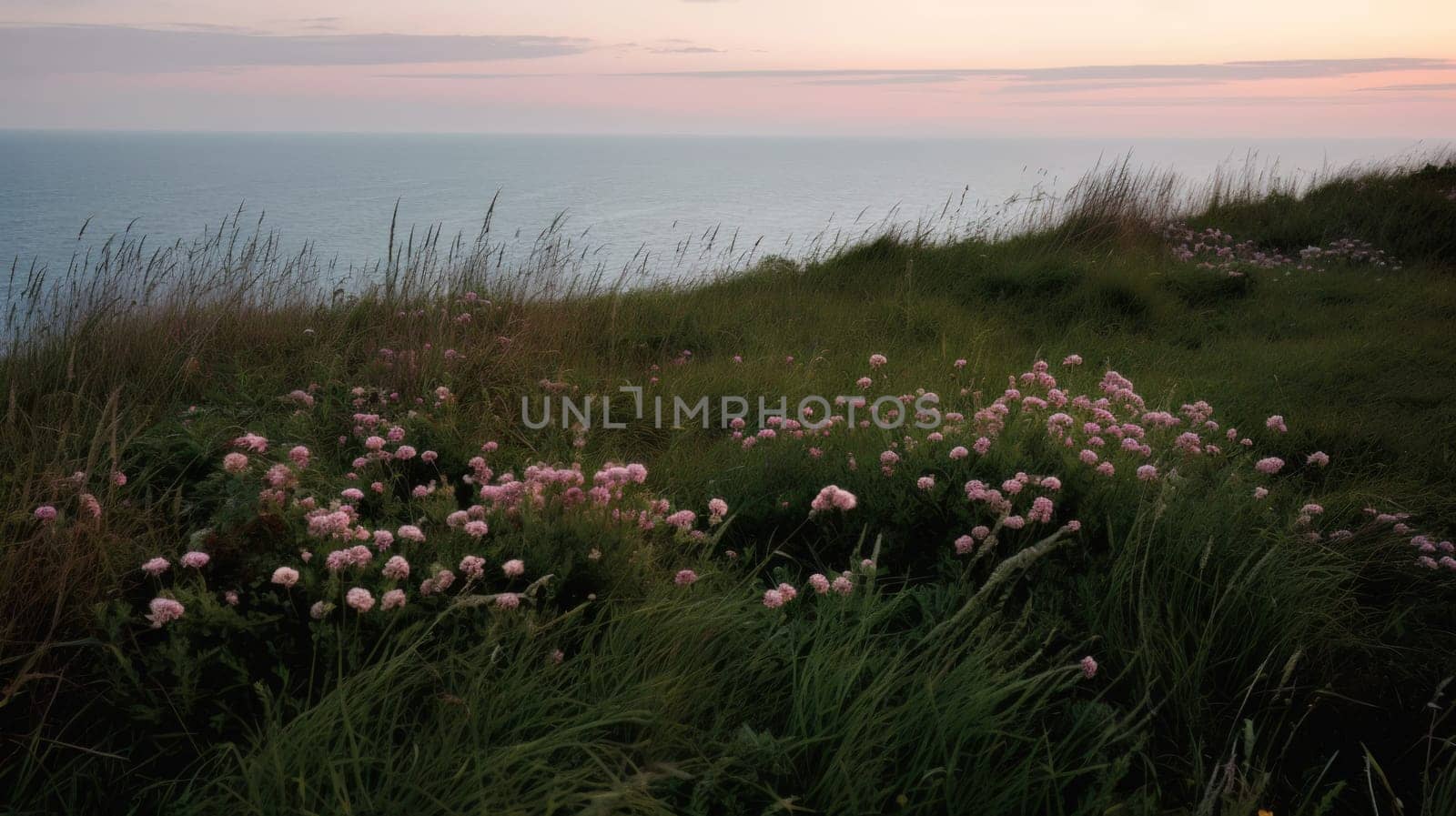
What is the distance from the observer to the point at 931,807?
1.81m

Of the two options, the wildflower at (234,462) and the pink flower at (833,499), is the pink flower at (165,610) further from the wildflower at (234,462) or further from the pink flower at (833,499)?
the pink flower at (833,499)

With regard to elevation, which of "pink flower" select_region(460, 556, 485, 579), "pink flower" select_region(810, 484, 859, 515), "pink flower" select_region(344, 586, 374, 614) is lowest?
"pink flower" select_region(810, 484, 859, 515)

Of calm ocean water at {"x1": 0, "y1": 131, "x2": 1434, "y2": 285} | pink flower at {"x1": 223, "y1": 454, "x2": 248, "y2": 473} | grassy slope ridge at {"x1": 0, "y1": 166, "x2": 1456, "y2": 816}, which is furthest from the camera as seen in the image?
calm ocean water at {"x1": 0, "y1": 131, "x2": 1434, "y2": 285}

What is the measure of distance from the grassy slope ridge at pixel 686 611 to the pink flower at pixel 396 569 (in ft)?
0.28

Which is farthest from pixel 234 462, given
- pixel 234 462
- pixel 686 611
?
pixel 686 611

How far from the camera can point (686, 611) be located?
7.34ft

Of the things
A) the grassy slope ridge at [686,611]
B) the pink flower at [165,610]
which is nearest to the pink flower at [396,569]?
the grassy slope ridge at [686,611]

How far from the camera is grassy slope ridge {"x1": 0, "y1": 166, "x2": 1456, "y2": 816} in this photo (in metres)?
1.81

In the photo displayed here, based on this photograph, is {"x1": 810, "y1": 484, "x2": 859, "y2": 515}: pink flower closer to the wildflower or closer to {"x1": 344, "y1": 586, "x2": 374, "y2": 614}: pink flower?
{"x1": 344, "y1": 586, "x2": 374, "y2": 614}: pink flower

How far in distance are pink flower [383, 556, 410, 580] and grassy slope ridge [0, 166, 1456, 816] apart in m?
0.09

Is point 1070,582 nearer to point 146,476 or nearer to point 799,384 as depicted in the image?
point 799,384

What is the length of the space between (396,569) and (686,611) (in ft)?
2.34

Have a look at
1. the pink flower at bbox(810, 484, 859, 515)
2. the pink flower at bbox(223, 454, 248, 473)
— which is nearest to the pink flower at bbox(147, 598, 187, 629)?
the pink flower at bbox(223, 454, 248, 473)

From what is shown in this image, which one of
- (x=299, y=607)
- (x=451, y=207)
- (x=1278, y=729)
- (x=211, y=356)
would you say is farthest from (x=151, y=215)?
(x=1278, y=729)
